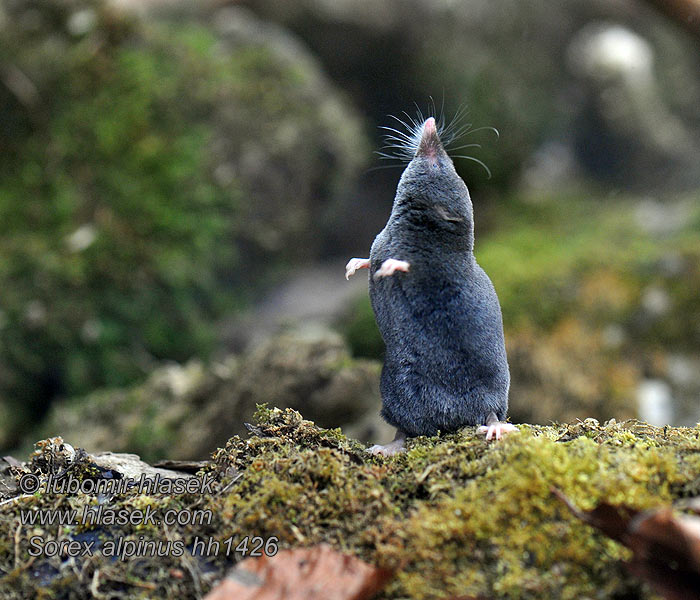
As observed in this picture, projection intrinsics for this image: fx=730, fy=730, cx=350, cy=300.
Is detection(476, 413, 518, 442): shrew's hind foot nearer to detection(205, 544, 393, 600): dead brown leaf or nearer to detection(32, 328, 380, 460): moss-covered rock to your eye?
detection(205, 544, 393, 600): dead brown leaf

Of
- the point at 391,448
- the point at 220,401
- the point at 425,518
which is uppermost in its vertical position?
the point at 220,401

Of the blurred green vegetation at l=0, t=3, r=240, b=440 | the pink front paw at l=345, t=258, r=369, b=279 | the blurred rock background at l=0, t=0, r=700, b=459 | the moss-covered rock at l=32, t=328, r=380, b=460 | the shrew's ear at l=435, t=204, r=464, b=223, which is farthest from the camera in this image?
the blurred green vegetation at l=0, t=3, r=240, b=440

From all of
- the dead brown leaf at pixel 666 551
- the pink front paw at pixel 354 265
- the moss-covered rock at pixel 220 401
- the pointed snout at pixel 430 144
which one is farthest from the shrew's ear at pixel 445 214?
the moss-covered rock at pixel 220 401

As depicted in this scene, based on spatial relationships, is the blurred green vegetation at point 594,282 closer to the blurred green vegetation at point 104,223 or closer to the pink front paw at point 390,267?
the blurred green vegetation at point 104,223

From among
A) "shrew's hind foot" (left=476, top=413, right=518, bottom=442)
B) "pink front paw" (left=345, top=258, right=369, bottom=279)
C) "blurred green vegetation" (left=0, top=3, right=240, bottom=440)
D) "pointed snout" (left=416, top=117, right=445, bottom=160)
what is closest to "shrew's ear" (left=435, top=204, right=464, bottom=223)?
"pointed snout" (left=416, top=117, right=445, bottom=160)

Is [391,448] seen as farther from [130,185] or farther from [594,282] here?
[594,282]

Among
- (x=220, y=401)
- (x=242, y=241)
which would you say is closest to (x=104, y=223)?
(x=242, y=241)

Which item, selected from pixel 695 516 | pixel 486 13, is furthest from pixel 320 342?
pixel 486 13
